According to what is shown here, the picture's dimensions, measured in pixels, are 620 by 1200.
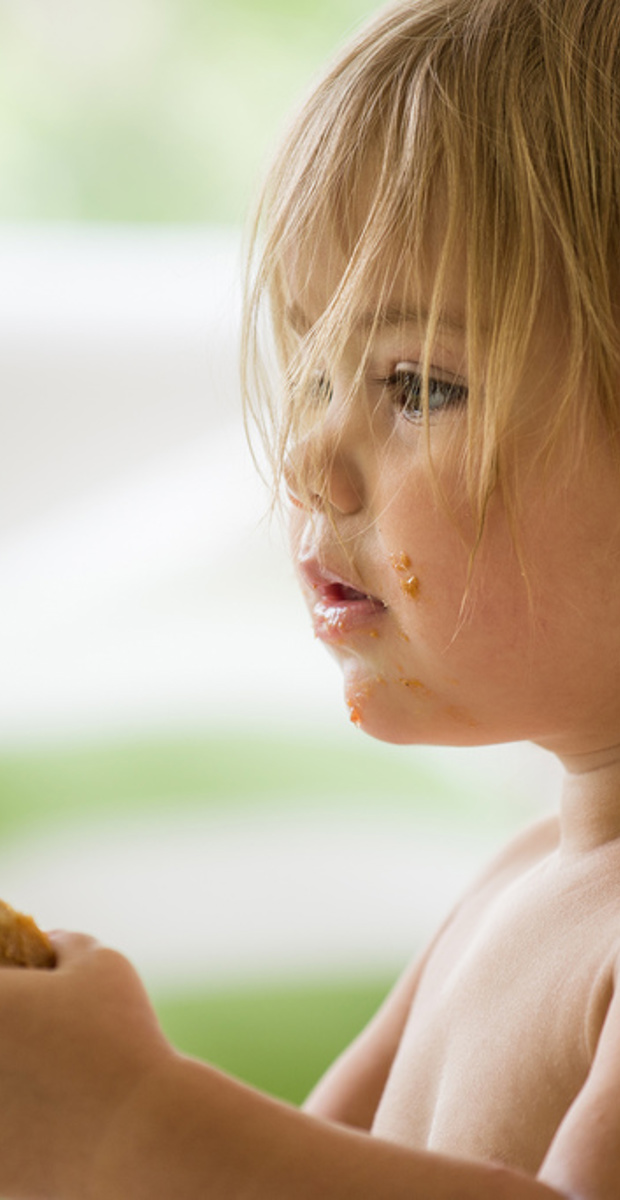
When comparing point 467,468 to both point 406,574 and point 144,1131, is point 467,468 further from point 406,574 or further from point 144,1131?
point 144,1131

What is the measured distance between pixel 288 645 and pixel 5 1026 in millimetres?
641

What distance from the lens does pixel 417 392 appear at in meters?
0.52

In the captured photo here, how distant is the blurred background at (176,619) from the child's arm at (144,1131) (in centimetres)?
54

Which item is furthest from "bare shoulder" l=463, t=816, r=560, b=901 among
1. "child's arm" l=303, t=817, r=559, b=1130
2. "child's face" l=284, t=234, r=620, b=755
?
"child's face" l=284, t=234, r=620, b=755

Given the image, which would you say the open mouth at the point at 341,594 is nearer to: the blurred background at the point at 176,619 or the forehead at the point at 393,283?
the forehead at the point at 393,283

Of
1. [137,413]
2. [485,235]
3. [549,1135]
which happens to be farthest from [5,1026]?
[137,413]

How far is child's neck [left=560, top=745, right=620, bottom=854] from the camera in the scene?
57cm

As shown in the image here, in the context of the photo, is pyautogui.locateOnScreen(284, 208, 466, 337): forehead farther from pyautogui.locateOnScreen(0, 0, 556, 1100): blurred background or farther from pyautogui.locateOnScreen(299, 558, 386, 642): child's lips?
pyautogui.locateOnScreen(0, 0, 556, 1100): blurred background

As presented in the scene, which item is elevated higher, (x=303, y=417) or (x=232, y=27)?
(x=232, y=27)

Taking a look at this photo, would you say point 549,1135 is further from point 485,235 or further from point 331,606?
point 485,235

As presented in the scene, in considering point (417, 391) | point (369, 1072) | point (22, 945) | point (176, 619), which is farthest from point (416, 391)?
point (176, 619)

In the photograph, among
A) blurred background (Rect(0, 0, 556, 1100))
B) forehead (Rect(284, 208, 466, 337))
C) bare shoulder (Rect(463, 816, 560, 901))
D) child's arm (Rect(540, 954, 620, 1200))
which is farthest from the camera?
blurred background (Rect(0, 0, 556, 1100))

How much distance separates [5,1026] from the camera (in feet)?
1.39

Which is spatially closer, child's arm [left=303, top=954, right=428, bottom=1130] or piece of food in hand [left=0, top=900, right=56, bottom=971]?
piece of food in hand [left=0, top=900, right=56, bottom=971]
